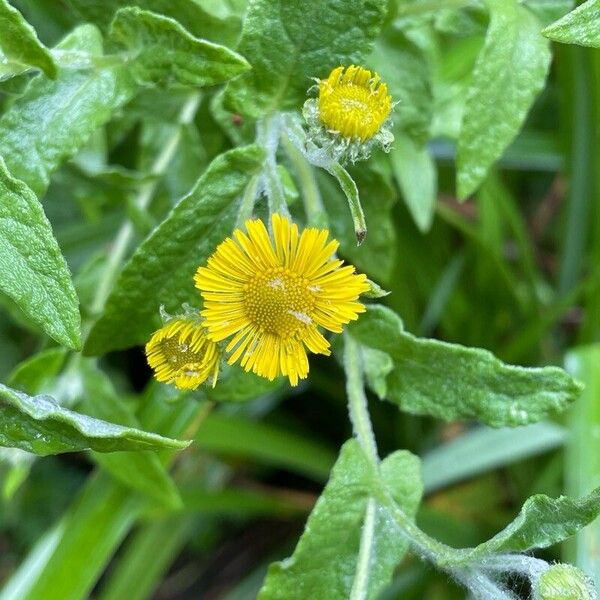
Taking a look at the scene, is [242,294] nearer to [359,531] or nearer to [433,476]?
[359,531]

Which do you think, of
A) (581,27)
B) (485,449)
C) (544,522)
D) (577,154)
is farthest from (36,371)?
(577,154)

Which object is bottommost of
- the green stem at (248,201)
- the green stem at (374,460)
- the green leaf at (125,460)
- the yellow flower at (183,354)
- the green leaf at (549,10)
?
the green leaf at (125,460)

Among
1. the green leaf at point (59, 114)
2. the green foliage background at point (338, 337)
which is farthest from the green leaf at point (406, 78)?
the green leaf at point (59, 114)

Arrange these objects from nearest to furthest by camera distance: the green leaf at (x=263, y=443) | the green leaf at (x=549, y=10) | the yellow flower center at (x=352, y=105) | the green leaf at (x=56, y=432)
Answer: the green leaf at (x=56, y=432)
the yellow flower center at (x=352, y=105)
the green leaf at (x=549, y=10)
the green leaf at (x=263, y=443)

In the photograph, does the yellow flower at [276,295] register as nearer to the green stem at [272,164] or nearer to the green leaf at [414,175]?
the green stem at [272,164]

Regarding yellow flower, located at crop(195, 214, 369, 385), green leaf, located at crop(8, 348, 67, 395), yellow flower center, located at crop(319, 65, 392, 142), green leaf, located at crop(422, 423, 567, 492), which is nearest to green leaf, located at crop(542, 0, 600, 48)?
yellow flower center, located at crop(319, 65, 392, 142)

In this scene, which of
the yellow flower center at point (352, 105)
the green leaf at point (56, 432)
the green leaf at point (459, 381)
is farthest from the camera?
the green leaf at point (459, 381)

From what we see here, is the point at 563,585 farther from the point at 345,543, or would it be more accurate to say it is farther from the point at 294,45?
the point at 294,45

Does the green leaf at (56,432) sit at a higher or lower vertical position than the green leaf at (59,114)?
lower
